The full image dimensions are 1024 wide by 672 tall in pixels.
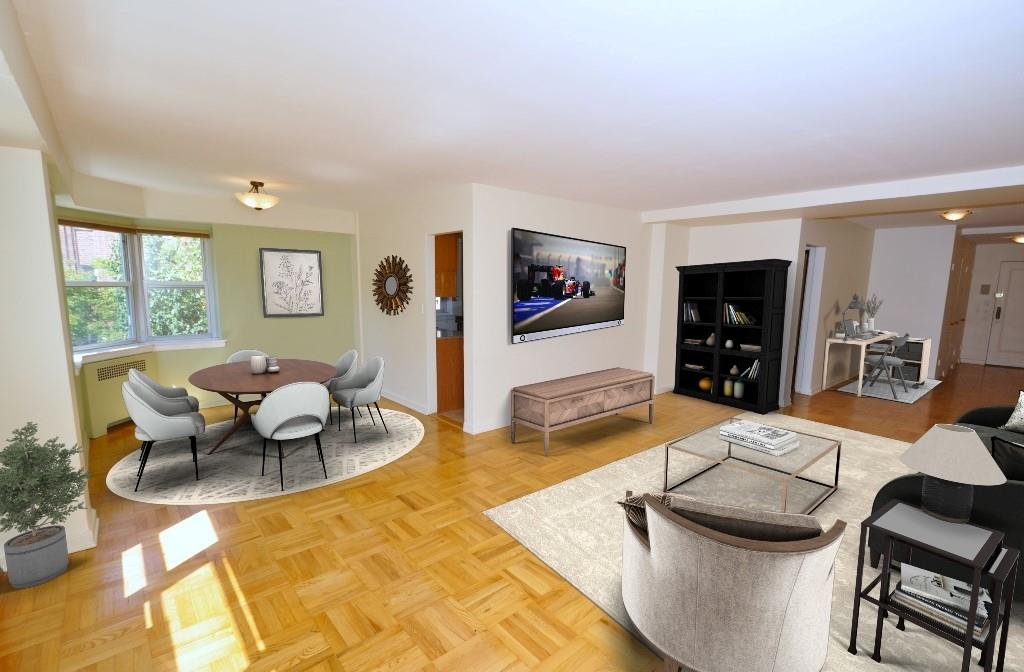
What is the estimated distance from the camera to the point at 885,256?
7.28 m

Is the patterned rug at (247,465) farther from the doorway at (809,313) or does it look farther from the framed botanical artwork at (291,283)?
the doorway at (809,313)

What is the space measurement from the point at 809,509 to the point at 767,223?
370 cm

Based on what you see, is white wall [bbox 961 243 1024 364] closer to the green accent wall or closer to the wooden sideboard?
the wooden sideboard

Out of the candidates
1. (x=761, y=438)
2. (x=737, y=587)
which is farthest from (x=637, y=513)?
(x=761, y=438)

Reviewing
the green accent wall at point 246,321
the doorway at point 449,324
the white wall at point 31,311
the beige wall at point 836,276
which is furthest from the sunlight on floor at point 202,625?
the beige wall at point 836,276

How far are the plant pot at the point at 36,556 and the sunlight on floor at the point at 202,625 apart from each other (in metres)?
0.65

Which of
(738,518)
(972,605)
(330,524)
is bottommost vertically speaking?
(330,524)

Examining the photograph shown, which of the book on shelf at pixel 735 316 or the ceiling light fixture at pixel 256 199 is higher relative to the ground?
the ceiling light fixture at pixel 256 199

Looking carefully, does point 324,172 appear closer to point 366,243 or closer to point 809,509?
point 366,243

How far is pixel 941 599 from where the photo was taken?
174 centimetres

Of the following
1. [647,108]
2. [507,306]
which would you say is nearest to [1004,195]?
[647,108]

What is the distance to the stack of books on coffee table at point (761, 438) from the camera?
3111 millimetres

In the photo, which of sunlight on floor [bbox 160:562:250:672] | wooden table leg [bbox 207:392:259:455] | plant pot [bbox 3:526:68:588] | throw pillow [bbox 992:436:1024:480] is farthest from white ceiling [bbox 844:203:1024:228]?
plant pot [bbox 3:526:68:588]

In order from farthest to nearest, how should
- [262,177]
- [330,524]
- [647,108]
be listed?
[262,177] → [330,524] → [647,108]
